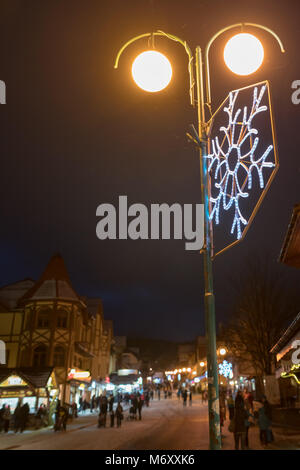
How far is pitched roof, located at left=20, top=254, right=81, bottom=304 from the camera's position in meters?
36.5

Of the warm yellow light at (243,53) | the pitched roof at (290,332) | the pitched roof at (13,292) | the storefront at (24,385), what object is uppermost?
the pitched roof at (13,292)

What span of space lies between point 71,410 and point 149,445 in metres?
18.5

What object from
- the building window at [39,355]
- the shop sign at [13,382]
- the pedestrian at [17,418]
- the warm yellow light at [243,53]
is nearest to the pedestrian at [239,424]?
the warm yellow light at [243,53]

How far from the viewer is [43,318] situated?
35.4m

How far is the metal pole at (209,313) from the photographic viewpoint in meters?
5.67

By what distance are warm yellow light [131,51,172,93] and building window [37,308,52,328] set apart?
3224 centimetres

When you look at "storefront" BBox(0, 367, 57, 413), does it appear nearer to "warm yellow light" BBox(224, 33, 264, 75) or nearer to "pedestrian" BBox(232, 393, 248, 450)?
"pedestrian" BBox(232, 393, 248, 450)

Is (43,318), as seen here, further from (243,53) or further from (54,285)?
(243,53)

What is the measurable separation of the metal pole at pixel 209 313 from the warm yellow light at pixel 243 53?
32.9 inches

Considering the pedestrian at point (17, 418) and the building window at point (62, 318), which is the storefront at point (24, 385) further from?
the building window at point (62, 318)

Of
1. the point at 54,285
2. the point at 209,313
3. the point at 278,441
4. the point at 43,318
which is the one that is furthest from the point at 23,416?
the point at 209,313

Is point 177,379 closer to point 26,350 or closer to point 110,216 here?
point 26,350

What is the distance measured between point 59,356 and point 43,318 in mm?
3703

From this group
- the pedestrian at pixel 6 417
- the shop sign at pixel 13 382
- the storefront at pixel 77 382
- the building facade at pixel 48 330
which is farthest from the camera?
the building facade at pixel 48 330
